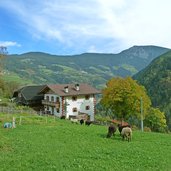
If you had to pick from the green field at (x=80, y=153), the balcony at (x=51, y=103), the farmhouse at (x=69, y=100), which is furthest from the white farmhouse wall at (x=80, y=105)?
the green field at (x=80, y=153)

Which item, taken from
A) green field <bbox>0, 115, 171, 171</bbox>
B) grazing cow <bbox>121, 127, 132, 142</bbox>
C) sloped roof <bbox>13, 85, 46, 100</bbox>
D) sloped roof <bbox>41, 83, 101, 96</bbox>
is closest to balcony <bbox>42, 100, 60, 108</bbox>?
sloped roof <bbox>41, 83, 101, 96</bbox>

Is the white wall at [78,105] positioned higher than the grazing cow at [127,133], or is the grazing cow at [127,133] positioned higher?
the white wall at [78,105]

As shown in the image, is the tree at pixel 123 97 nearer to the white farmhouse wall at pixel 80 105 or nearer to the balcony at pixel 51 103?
the white farmhouse wall at pixel 80 105

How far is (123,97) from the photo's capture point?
241ft

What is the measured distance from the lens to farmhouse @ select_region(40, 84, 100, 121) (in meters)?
78.6

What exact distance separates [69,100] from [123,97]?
15104 mm

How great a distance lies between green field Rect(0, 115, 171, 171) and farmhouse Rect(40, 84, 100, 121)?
4530 cm

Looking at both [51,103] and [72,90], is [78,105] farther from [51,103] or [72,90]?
[51,103]

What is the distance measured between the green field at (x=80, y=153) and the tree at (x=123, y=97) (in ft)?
131

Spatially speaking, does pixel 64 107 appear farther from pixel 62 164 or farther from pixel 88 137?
pixel 62 164

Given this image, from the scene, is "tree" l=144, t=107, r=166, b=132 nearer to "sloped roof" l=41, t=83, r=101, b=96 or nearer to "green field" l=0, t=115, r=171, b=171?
"sloped roof" l=41, t=83, r=101, b=96

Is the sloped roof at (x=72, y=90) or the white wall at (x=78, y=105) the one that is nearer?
the white wall at (x=78, y=105)

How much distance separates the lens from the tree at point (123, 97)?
239 feet

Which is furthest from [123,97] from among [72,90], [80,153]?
[80,153]
